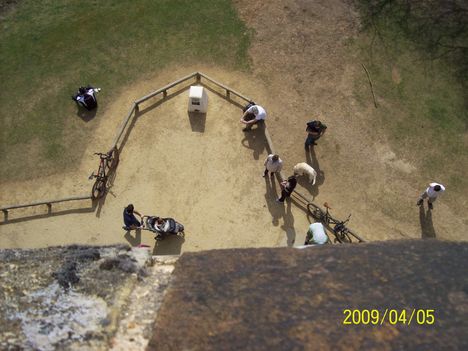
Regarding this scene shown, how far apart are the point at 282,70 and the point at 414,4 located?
6.44 meters

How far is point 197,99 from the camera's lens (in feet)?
48.6

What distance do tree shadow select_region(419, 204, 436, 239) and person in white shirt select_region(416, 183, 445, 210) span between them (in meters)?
0.21

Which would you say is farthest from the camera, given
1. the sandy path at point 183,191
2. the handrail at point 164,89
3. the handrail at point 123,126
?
the handrail at point 164,89

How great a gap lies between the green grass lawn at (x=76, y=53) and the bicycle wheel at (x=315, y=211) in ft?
20.1

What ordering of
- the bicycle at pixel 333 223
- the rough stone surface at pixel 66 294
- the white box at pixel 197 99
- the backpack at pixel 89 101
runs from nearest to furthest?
the rough stone surface at pixel 66 294 → the bicycle at pixel 333 223 → the white box at pixel 197 99 → the backpack at pixel 89 101

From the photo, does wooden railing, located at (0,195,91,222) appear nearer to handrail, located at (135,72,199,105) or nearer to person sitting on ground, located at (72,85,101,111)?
person sitting on ground, located at (72,85,101,111)

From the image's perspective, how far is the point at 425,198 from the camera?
13.7m

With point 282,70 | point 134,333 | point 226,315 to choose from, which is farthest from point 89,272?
point 282,70

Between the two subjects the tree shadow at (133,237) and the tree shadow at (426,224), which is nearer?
the tree shadow at (133,237)

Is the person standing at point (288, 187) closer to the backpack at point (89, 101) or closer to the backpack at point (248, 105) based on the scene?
the backpack at point (248, 105)

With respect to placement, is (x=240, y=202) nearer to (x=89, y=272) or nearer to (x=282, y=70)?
(x=282, y=70)

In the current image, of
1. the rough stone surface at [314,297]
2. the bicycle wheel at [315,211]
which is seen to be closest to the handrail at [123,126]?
the bicycle wheel at [315,211]

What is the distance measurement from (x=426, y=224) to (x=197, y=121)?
8.16 metres

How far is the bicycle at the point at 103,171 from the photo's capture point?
13.6m
